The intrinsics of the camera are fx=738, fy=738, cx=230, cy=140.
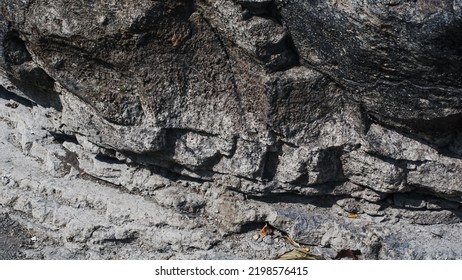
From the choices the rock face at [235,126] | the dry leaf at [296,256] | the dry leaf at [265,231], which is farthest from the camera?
the dry leaf at [265,231]

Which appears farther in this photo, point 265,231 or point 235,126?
point 265,231

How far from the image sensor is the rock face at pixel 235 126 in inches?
148

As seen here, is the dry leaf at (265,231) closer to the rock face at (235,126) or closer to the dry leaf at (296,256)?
the rock face at (235,126)

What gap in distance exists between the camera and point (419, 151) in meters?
4.11

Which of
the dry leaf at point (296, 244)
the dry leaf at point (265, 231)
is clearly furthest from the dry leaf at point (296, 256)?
the dry leaf at point (265, 231)

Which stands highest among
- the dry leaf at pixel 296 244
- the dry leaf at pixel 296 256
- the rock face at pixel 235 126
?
the rock face at pixel 235 126

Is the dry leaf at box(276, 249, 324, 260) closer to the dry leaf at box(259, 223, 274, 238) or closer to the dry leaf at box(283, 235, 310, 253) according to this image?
the dry leaf at box(283, 235, 310, 253)

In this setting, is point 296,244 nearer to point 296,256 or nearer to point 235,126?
point 296,256

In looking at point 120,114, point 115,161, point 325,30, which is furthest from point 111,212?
point 325,30

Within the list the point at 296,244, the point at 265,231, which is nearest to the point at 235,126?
the point at 265,231

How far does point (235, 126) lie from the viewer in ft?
13.9

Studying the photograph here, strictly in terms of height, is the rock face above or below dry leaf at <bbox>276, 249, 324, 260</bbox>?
above

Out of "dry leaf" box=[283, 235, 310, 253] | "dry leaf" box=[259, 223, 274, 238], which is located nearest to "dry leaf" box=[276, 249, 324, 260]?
"dry leaf" box=[283, 235, 310, 253]

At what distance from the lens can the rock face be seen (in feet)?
12.3
